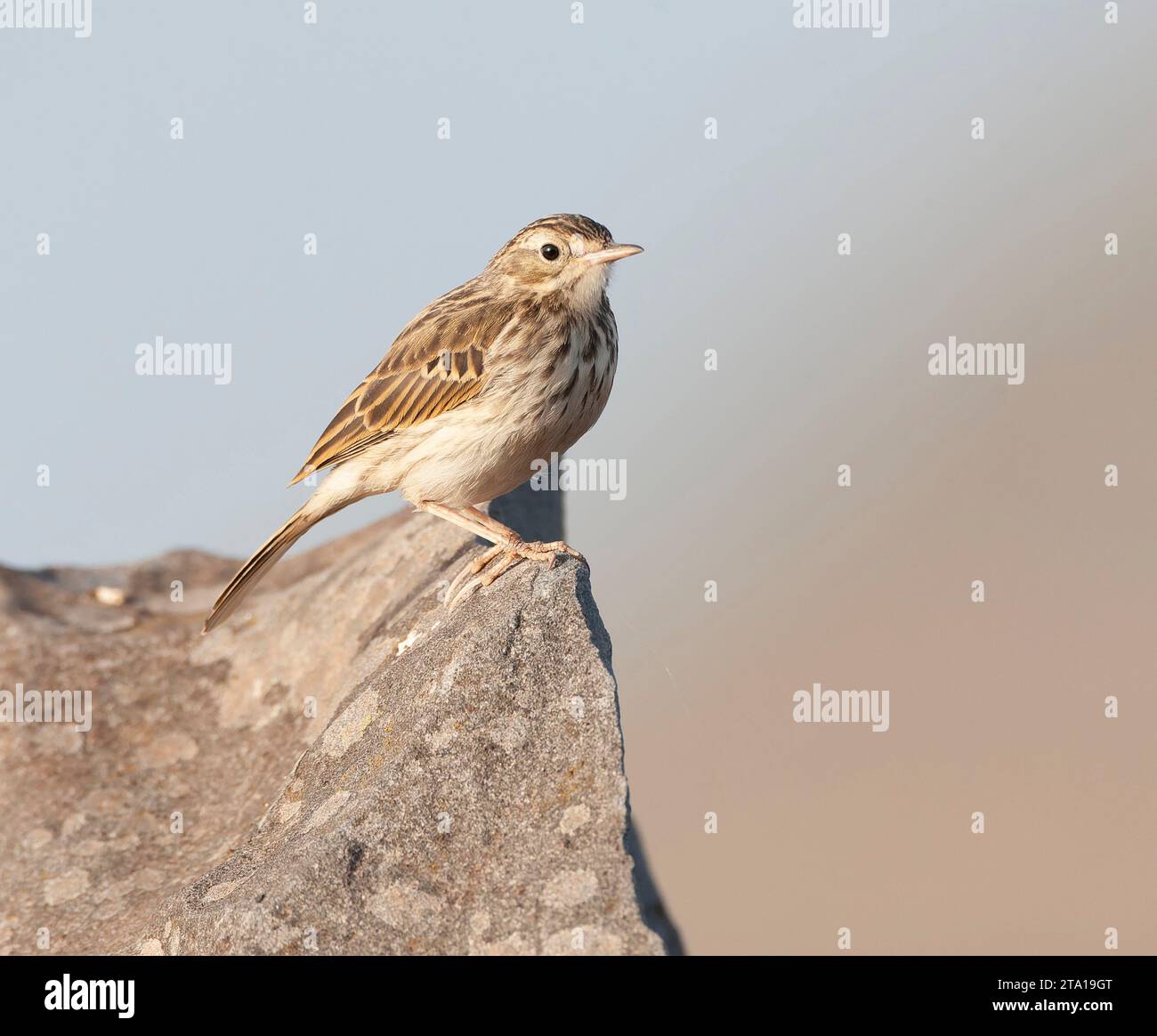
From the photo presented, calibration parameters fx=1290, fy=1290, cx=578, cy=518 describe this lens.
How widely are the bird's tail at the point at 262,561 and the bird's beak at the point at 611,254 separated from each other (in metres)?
2.37

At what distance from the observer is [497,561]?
23.1ft

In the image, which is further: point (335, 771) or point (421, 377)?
point (421, 377)

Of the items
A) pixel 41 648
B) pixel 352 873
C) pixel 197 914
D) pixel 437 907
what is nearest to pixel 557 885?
pixel 437 907

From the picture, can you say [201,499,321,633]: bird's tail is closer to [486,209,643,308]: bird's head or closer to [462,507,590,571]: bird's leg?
[462,507,590,571]: bird's leg

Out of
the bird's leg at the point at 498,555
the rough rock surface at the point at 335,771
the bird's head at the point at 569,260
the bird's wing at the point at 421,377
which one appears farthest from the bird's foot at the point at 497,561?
the bird's head at the point at 569,260

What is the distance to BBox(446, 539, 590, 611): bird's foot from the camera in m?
6.70

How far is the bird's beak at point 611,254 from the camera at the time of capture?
7.97 m

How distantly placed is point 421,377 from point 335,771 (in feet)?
9.66

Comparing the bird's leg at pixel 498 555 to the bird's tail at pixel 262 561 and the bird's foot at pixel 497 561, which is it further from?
the bird's tail at pixel 262 561

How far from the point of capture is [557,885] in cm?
476

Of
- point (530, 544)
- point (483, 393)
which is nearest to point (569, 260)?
point (483, 393)

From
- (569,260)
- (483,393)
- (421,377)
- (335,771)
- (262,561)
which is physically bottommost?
(335,771)

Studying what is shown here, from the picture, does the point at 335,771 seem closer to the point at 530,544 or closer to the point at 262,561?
the point at 530,544

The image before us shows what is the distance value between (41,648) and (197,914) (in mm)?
4134
